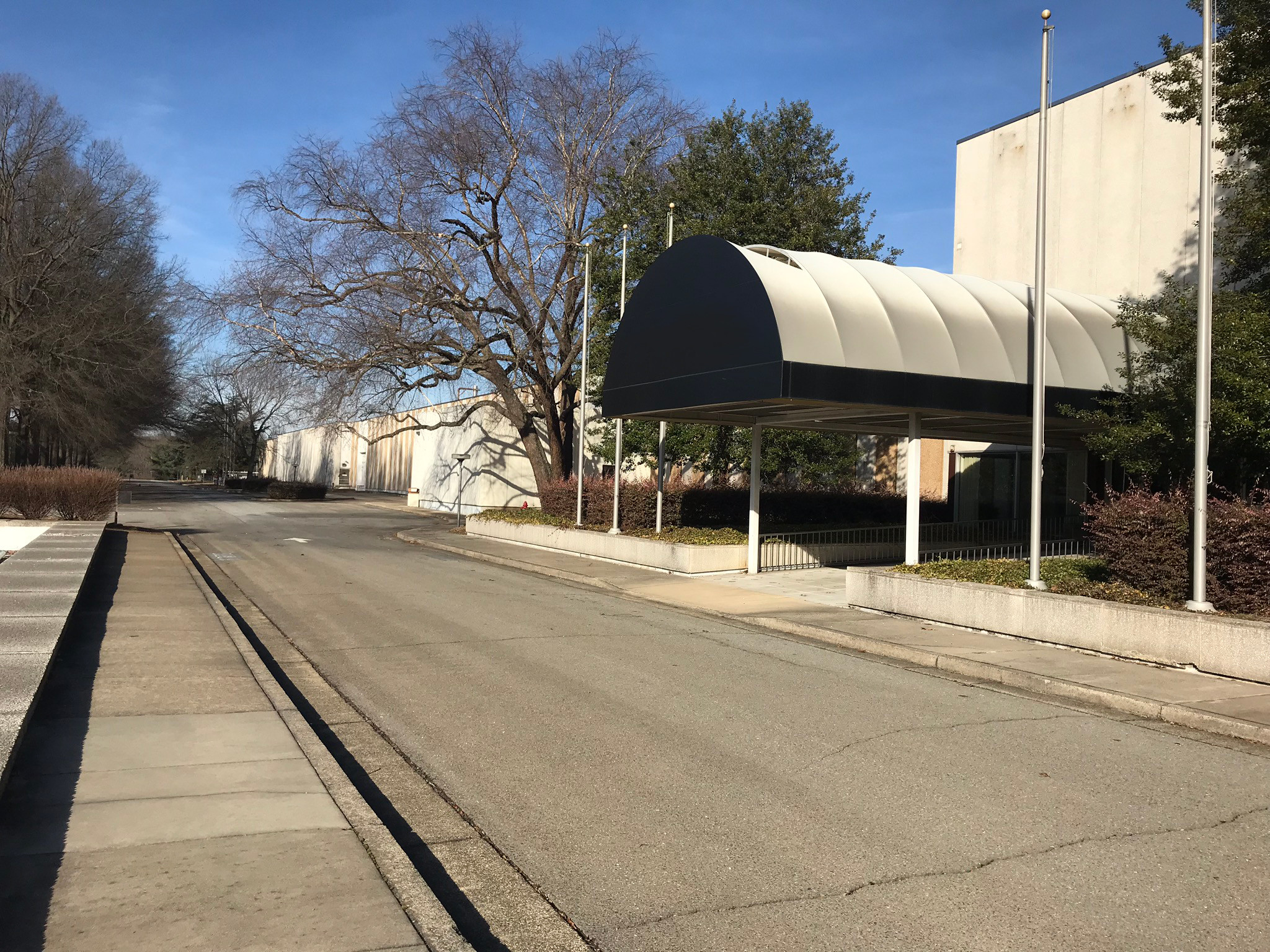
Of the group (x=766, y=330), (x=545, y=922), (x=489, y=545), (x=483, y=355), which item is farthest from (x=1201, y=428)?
(x=483, y=355)

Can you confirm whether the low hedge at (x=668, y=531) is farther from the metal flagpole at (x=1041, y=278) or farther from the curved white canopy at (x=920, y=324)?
A: the metal flagpole at (x=1041, y=278)

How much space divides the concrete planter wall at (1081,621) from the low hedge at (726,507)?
397 inches

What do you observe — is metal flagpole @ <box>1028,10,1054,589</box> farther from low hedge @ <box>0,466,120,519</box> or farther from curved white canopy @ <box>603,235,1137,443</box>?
low hedge @ <box>0,466,120,519</box>

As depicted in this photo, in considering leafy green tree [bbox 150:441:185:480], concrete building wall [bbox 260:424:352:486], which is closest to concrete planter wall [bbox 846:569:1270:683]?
concrete building wall [bbox 260:424:352:486]

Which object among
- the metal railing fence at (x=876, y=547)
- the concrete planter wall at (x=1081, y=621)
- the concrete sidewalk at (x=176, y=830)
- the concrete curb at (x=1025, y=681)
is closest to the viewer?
the concrete sidewalk at (x=176, y=830)

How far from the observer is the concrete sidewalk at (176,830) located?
380cm

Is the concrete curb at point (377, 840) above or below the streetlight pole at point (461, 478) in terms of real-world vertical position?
below

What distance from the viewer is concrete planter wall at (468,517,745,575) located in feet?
64.2

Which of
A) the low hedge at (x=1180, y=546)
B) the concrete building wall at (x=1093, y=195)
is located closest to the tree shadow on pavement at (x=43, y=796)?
the low hedge at (x=1180, y=546)

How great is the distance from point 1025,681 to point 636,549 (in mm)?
12286

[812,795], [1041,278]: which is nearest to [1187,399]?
[1041,278]

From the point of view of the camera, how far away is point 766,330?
14.9m

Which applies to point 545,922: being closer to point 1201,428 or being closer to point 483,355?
point 1201,428

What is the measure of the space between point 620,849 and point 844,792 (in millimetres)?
1644
